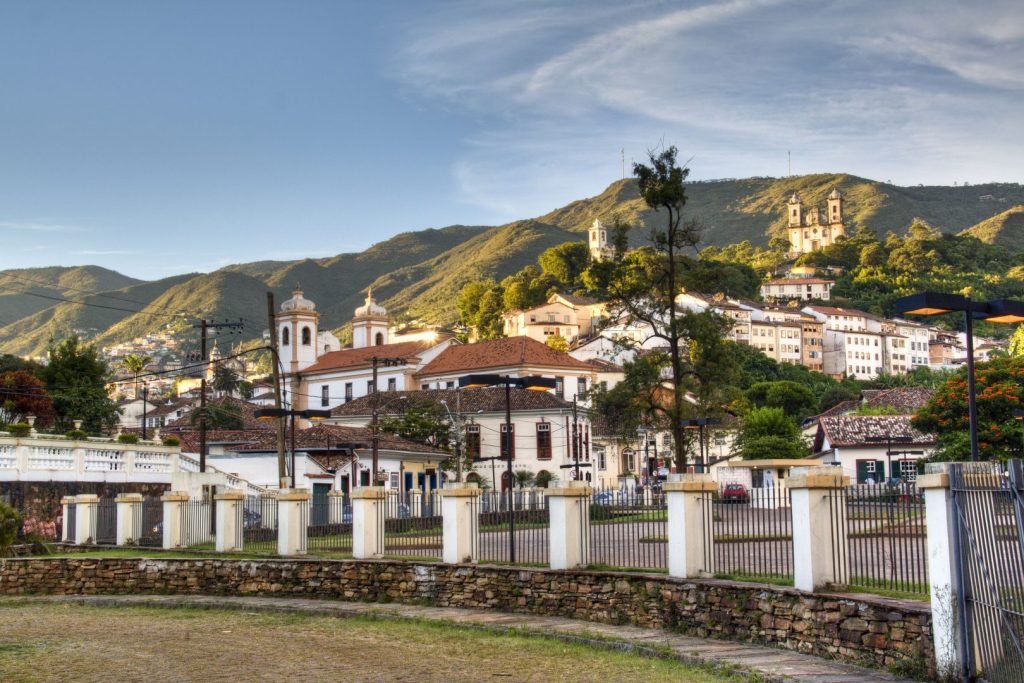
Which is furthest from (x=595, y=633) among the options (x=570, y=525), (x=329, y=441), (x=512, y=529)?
(x=329, y=441)

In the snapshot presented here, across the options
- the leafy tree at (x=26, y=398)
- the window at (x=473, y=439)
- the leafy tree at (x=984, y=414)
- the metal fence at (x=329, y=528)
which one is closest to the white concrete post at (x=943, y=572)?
the metal fence at (x=329, y=528)

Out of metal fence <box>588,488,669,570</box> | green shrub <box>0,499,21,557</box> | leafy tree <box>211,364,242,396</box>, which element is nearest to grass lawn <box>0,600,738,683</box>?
metal fence <box>588,488,669,570</box>

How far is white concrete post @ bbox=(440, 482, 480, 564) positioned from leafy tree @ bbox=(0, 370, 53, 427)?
138 feet

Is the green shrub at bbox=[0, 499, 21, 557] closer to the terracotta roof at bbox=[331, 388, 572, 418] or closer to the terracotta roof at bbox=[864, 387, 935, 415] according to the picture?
the terracotta roof at bbox=[331, 388, 572, 418]

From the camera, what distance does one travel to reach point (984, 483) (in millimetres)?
10008

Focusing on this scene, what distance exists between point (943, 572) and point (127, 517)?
69.2ft

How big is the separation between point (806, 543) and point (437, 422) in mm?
50997

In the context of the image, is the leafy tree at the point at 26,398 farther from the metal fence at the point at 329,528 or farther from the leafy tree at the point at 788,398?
the leafy tree at the point at 788,398

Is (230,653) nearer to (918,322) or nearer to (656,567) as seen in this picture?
(656,567)

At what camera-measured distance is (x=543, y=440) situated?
67.9 metres

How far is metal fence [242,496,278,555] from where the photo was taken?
24547 millimetres

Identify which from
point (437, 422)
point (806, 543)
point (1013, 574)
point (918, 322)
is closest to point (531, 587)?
point (806, 543)

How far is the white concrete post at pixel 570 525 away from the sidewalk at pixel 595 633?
3.19 feet

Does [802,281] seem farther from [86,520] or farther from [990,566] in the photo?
[990,566]
